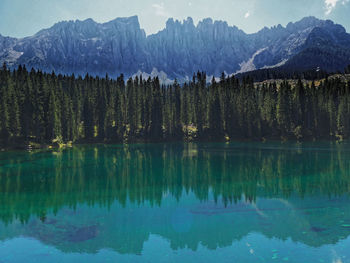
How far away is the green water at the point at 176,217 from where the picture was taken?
639 inches

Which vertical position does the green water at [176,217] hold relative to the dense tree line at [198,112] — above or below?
below

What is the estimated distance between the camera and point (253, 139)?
112 metres

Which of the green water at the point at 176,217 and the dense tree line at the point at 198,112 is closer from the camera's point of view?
the green water at the point at 176,217

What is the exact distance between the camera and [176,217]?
22609 millimetres

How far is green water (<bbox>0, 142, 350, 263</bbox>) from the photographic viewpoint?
639 inches

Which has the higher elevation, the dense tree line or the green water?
the dense tree line

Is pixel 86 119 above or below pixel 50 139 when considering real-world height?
above

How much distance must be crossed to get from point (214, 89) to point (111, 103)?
138ft

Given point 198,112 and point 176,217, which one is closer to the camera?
point 176,217

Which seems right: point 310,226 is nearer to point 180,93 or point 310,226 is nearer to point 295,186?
point 295,186

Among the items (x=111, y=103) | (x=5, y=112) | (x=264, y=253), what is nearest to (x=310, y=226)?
(x=264, y=253)

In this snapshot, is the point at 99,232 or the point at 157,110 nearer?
the point at 99,232

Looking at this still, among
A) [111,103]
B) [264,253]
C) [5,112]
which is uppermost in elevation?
[111,103]

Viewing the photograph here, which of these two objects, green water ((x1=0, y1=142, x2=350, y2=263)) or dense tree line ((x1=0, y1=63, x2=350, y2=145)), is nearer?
green water ((x1=0, y1=142, x2=350, y2=263))
